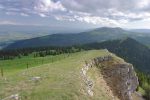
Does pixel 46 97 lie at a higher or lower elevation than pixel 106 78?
higher

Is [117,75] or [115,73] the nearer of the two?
[115,73]

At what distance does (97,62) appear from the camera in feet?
192

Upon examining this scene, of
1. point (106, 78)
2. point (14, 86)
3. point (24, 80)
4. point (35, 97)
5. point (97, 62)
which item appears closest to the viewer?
point (35, 97)

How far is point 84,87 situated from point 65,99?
5.64m

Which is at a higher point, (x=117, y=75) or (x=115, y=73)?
(x=115, y=73)

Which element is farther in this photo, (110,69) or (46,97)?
(110,69)

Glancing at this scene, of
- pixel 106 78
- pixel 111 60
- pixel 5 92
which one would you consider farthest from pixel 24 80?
pixel 111 60

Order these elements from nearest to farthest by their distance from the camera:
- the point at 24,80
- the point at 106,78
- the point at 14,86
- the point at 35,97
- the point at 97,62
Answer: the point at 35,97 → the point at 14,86 → the point at 24,80 → the point at 106,78 → the point at 97,62

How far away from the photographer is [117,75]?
184 ft

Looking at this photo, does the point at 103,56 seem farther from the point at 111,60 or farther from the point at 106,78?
the point at 106,78

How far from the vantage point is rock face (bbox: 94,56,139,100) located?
5289 centimetres

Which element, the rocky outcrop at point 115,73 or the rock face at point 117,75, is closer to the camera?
the rocky outcrop at point 115,73

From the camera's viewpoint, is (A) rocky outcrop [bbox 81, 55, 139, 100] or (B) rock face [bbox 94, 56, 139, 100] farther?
(B) rock face [bbox 94, 56, 139, 100]

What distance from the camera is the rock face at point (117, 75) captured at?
52.9m
